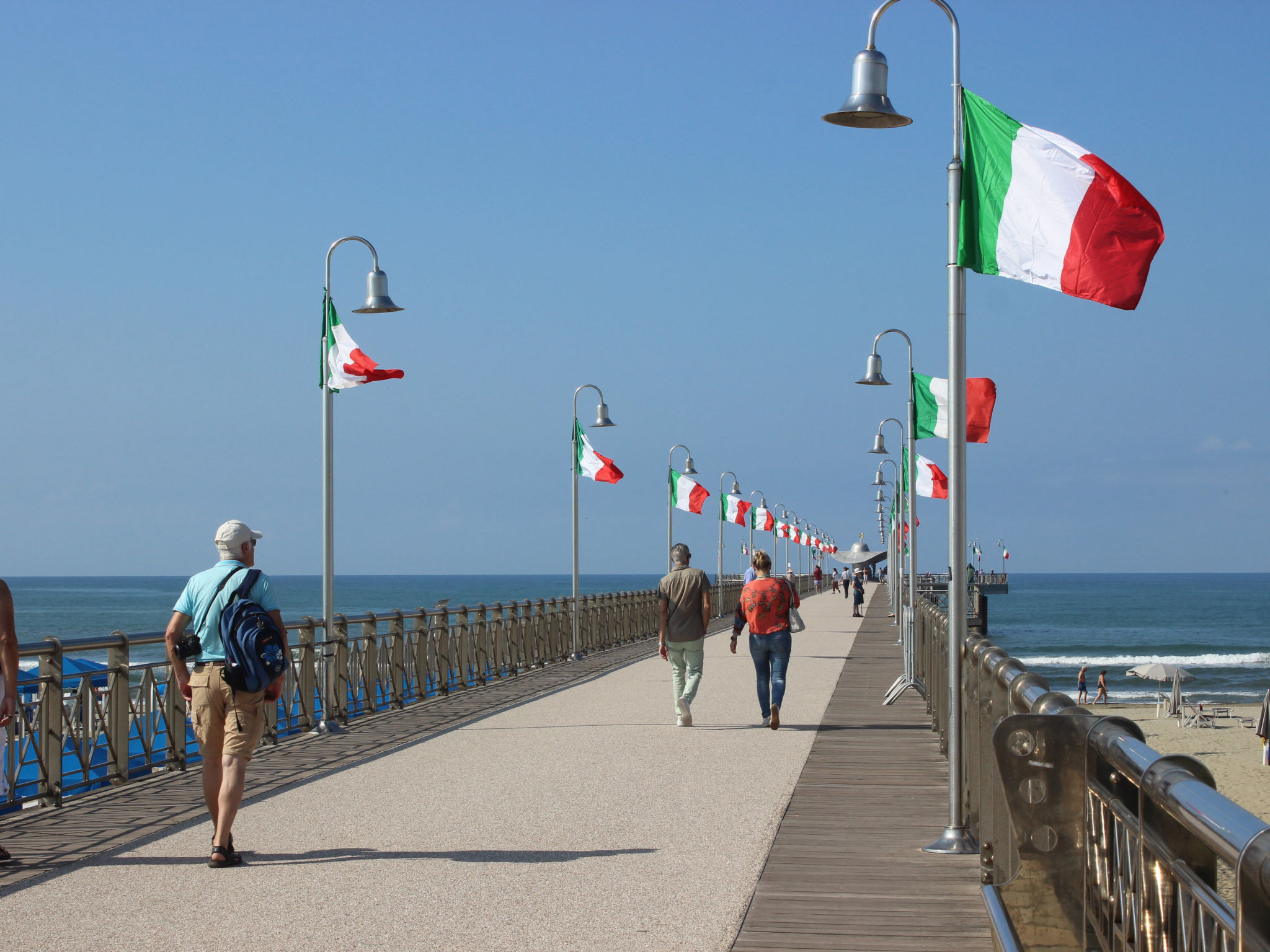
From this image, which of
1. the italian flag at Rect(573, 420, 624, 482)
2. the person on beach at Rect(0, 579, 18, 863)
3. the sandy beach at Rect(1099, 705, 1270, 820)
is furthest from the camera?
the sandy beach at Rect(1099, 705, 1270, 820)

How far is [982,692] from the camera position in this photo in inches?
272

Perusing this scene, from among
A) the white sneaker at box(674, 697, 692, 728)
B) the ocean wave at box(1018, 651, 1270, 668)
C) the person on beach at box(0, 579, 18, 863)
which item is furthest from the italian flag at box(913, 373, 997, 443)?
the ocean wave at box(1018, 651, 1270, 668)

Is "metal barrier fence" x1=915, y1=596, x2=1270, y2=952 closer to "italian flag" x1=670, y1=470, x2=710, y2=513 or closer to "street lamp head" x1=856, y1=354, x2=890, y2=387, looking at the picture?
"street lamp head" x1=856, y1=354, x2=890, y2=387

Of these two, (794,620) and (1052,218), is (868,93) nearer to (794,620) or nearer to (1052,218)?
(1052,218)

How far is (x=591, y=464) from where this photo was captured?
27375 millimetres

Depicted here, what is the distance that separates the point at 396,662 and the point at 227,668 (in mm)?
8855

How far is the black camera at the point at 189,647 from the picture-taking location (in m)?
7.26

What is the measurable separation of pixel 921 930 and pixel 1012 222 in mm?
3943

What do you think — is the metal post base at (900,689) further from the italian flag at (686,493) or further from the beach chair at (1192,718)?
the beach chair at (1192,718)

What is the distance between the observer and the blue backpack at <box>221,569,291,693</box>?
282 inches

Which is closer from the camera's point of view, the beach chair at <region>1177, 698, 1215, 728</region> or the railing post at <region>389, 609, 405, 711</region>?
the railing post at <region>389, 609, 405, 711</region>

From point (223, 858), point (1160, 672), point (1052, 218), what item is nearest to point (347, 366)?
point (223, 858)

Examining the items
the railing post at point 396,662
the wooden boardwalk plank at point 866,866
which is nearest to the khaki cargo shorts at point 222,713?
the wooden boardwalk plank at point 866,866

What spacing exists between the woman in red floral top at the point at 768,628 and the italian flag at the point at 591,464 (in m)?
13.5
